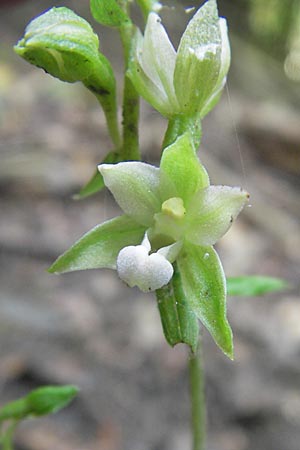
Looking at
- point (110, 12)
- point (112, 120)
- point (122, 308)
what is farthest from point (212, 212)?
point (122, 308)

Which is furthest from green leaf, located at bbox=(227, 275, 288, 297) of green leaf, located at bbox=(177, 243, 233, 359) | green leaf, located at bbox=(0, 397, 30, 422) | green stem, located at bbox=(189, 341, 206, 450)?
green leaf, located at bbox=(0, 397, 30, 422)

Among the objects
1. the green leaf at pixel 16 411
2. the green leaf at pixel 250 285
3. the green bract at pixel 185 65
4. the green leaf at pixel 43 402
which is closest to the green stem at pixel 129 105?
the green bract at pixel 185 65

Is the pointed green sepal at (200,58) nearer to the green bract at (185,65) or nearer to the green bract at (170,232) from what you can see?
the green bract at (185,65)

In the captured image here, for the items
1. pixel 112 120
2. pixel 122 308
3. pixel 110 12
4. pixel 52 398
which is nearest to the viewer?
pixel 110 12

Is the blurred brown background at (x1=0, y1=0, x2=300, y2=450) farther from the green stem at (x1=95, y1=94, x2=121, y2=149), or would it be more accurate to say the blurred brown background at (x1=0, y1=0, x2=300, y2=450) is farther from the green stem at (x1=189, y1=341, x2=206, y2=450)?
the green stem at (x1=189, y1=341, x2=206, y2=450)

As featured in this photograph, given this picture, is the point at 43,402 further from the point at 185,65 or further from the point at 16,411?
the point at 185,65

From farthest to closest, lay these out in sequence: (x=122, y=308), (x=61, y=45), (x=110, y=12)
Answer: (x=122, y=308) → (x=110, y=12) → (x=61, y=45)
